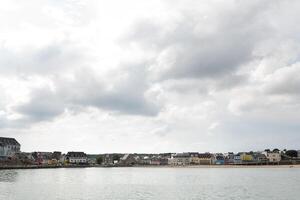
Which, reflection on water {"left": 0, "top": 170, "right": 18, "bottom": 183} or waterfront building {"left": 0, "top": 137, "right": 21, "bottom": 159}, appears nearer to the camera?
reflection on water {"left": 0, "top": 170, "right": 18, "bottom": 183}

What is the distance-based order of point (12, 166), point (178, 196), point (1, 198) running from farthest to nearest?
point (12, 166), point (178, 196), point (1, 198)

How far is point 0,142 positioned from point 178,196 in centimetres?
15357

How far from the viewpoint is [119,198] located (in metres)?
49.7

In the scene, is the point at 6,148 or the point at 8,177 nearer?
the point at 8,177

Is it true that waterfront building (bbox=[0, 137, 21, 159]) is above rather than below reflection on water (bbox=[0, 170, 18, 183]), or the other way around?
above

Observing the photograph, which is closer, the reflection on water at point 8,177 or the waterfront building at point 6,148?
the reflection on water at point 8,177

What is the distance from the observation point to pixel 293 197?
49.6 m

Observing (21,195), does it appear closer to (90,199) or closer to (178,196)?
(90,199)

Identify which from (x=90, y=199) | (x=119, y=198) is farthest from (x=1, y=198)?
(x=119, y=198)

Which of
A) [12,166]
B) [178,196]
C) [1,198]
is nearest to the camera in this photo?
[1,198]

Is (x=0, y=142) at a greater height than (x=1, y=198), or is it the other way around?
(x=0, y=142)

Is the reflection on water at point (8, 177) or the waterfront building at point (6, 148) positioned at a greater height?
the waterfront building at point (6, 148)

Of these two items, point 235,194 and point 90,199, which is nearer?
point 90,199

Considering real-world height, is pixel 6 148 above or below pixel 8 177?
above
